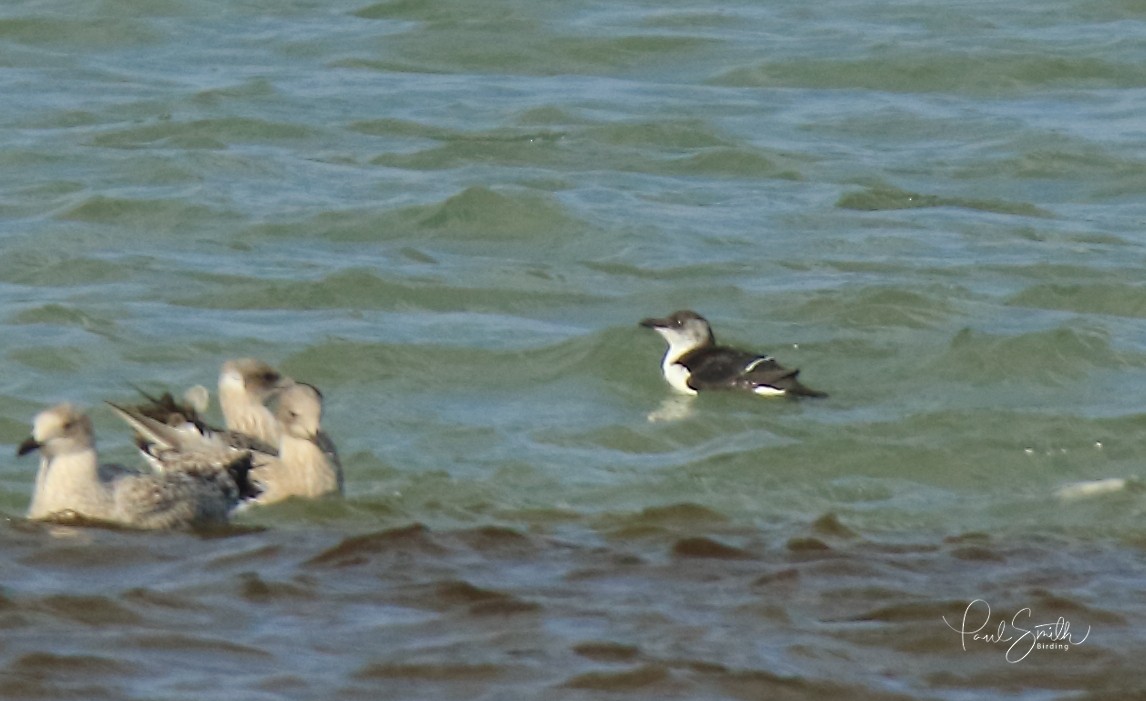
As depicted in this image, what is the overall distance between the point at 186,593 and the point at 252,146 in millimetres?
11792

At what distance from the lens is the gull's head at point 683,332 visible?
12953 millimetres

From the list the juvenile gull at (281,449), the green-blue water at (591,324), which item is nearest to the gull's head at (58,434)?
the green-blue water at (591,324)

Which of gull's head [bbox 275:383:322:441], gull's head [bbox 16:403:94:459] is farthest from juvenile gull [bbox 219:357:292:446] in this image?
gull's head [bbox 16:403:94:459]

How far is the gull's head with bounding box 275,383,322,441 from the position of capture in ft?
33.8

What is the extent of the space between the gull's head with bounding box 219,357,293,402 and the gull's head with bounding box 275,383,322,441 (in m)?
0.53

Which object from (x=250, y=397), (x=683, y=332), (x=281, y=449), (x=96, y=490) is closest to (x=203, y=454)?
(x=281, y=449)

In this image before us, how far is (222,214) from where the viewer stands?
16781mm

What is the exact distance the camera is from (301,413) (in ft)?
34.0

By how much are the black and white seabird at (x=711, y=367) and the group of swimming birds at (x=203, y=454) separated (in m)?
0.01

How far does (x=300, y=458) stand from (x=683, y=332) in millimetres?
3615

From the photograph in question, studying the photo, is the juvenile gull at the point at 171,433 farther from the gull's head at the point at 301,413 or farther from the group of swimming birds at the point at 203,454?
the gull's head at the point at 301,413

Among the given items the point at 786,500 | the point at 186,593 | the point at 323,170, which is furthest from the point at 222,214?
the point at 186,593

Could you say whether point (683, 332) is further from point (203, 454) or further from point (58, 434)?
point (58, 434)

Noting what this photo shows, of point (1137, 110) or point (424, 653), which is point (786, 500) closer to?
point (424, 653)
